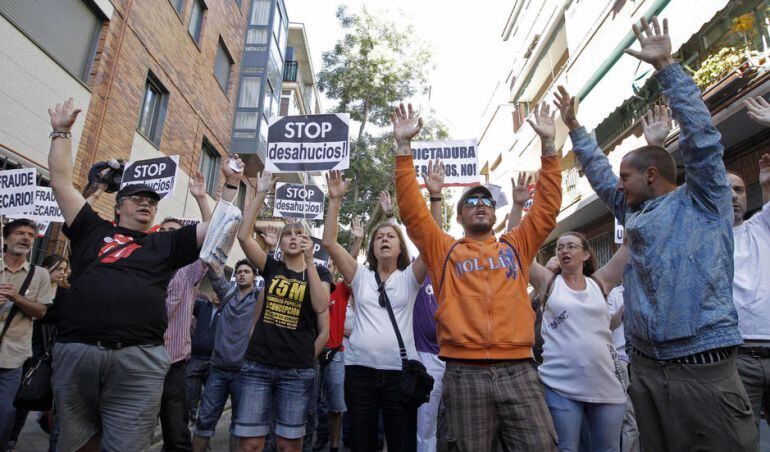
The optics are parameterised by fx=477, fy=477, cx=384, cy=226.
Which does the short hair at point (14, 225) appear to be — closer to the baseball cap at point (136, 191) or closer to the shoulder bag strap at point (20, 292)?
the shoulder bag strap at point (20, 292)

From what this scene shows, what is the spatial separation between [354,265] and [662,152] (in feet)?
7.92

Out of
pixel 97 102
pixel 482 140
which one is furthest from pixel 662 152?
pixel 482 140

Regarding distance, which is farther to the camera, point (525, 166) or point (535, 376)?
point (525, 166)

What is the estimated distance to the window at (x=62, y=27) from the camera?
26.3 feet

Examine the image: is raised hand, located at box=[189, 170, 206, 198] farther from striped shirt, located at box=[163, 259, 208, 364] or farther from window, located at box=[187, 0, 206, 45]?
window, located at box=[187, 0, 206, 45]

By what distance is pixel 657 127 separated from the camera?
3066 mm

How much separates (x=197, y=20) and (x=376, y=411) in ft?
49.2

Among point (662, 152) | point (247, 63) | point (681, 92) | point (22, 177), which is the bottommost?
point (662, 152)

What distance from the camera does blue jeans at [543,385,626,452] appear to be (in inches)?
133

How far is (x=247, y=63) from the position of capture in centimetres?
1892

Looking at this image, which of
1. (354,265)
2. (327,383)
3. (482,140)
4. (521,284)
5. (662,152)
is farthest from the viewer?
(482,140)

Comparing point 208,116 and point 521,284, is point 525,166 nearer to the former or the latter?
point 208,116

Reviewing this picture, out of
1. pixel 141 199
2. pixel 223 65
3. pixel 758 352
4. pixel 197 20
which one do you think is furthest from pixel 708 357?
pixel 223 65

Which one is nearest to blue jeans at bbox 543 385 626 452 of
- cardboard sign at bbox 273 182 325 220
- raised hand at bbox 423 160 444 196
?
raised hand at bbox 423 160 444 196
